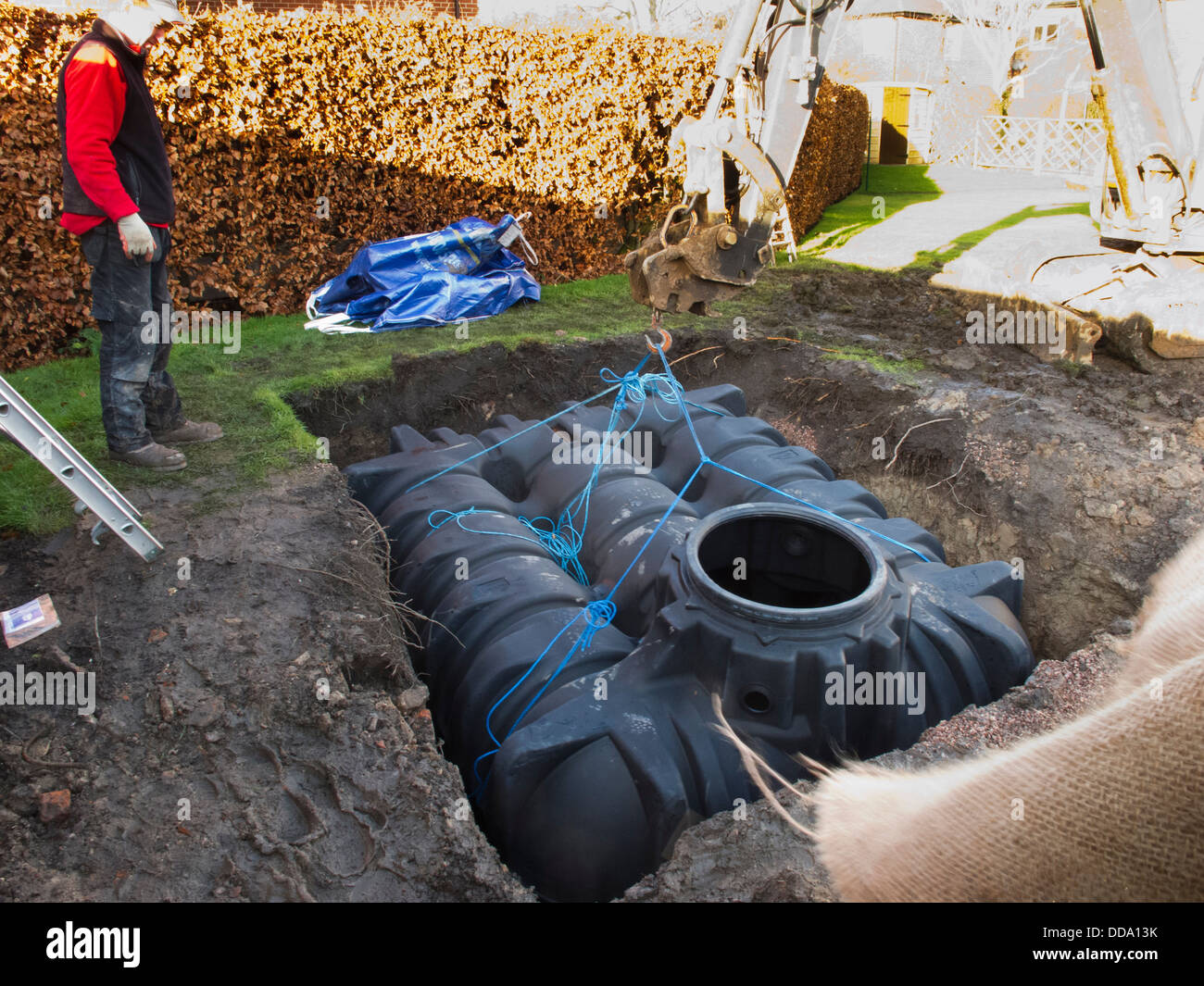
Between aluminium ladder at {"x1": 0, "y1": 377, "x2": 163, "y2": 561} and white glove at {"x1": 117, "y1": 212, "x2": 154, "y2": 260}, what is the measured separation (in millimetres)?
984

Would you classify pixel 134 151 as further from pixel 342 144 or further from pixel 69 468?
pixel 342 144

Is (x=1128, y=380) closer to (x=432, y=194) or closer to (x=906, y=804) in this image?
(x=906, y=804)

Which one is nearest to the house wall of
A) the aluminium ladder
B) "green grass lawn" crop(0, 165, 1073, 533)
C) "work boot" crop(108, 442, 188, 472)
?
"green grass lawn" crop(0, 165, 1073, 533)

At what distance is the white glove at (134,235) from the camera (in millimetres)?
3695

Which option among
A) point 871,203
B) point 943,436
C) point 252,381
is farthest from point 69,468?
point 871,203

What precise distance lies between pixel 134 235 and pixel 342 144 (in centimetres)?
454

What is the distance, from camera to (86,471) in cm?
320

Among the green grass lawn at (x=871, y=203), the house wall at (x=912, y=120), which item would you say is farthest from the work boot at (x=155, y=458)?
the house wall at (x=912, y=120)

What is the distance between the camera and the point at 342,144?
771 cm

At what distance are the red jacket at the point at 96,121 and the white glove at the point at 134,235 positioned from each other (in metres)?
0.03

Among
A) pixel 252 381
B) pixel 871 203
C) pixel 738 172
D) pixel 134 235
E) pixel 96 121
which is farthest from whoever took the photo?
pixel 871 203

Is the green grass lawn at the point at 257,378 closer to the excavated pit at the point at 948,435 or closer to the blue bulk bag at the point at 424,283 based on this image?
the blue bulk bag at the point at 424,283
